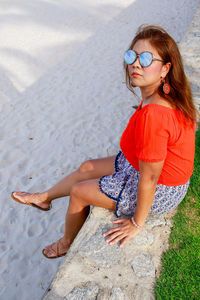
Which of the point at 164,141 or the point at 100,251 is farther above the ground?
the point at 164,141

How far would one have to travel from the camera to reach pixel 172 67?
1839mm

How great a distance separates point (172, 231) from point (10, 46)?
6729 millimetres

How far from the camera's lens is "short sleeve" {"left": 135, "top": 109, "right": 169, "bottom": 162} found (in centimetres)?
169

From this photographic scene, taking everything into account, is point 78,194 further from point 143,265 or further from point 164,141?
point 164,141

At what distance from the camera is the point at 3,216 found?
349 cm

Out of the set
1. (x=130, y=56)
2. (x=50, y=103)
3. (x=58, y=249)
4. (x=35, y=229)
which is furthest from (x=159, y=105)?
(x=50, y=103)

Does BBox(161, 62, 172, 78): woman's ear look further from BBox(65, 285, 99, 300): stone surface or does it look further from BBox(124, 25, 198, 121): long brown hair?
BBox(65, 285, 99, 300): stone surface

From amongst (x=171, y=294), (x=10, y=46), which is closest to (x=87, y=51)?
(x=10, y=46)

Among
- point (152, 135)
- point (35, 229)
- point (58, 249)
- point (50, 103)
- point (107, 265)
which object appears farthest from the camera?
point (50, 103)

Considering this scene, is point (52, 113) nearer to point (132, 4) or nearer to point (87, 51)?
point (87, 51)

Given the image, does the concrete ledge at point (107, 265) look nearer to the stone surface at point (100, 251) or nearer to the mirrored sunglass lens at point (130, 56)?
the stone surface at point (100, 251)

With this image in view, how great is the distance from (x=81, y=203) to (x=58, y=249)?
0.56 metres

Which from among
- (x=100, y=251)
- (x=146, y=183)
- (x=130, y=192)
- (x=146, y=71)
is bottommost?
(x=100, y=251)

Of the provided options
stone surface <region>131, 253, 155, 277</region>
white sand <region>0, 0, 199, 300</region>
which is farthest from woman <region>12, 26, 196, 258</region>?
white sand <region>0, 0, 199, 300</region>
